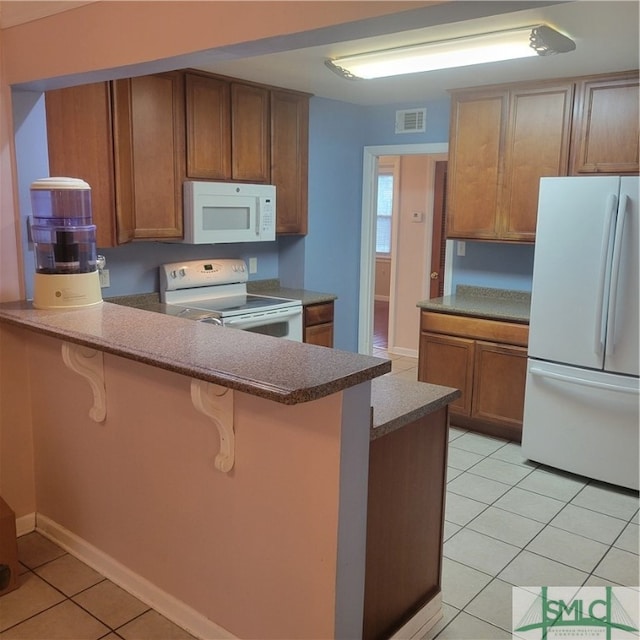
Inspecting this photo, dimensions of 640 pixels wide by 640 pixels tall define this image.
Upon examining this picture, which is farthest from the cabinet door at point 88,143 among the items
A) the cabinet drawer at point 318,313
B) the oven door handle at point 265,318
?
the cabinet drawer at point 318,313

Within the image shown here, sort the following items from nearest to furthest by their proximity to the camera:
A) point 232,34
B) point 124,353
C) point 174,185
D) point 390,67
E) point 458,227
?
1. point 232,34
2. point 124,353
3. point 390,67
4. point 174,185
5. point 458,227

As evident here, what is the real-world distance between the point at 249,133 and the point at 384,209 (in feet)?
16.2

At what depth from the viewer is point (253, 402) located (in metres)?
1.86

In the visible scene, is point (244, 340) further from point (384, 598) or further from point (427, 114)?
point (427, 114)

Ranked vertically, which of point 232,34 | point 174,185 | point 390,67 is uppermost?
point 390,67

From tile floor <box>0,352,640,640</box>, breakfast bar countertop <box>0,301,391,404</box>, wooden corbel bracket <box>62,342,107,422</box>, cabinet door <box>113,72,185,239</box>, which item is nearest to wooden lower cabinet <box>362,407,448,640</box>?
tile floor <box>0,352,640,640</box>

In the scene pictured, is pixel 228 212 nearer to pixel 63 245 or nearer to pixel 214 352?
pixel 63 245

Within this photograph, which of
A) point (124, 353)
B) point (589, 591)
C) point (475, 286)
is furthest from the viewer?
point (475, 286)

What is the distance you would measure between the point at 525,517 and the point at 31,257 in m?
2.62

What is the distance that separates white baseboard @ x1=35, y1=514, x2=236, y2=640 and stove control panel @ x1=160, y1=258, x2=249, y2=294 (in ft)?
5.38

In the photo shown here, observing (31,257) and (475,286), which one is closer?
(31,257)

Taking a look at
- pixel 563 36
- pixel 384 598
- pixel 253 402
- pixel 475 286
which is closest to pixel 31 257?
pixel 253 402

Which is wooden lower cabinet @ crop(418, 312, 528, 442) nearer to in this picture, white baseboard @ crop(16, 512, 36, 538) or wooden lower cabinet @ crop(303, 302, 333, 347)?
wooden lower cabinet @ crop(303, 302, 333, 347)

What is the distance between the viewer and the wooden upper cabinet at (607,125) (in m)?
3.56
